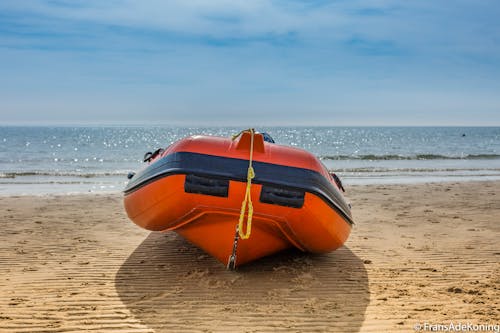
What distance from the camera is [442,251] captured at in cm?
588

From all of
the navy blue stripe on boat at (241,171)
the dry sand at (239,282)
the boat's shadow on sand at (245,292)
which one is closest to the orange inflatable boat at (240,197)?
the navy blue stripe on boat at (241,171)

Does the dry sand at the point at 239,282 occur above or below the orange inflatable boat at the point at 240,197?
below

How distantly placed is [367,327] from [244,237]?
1.31 m

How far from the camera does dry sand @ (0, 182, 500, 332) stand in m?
3.76

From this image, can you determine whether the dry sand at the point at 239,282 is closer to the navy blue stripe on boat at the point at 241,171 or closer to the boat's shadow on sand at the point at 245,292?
the boat's shadow on sand at the point at 245,292

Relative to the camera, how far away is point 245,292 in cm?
438

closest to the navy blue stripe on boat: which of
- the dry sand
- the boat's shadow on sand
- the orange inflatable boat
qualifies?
the orange inflatable boat

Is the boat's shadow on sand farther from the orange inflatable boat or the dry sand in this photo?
the orange inflatable boat

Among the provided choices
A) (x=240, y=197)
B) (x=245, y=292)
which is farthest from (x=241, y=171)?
(x=245, y=292)

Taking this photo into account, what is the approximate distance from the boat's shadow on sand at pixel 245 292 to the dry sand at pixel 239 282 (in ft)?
0.04

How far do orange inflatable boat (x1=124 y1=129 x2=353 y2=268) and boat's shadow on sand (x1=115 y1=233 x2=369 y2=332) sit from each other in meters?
0.34

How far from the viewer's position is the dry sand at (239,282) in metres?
3.76

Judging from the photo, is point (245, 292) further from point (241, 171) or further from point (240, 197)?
point (241, 171)

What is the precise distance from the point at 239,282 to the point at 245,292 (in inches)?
9.4
